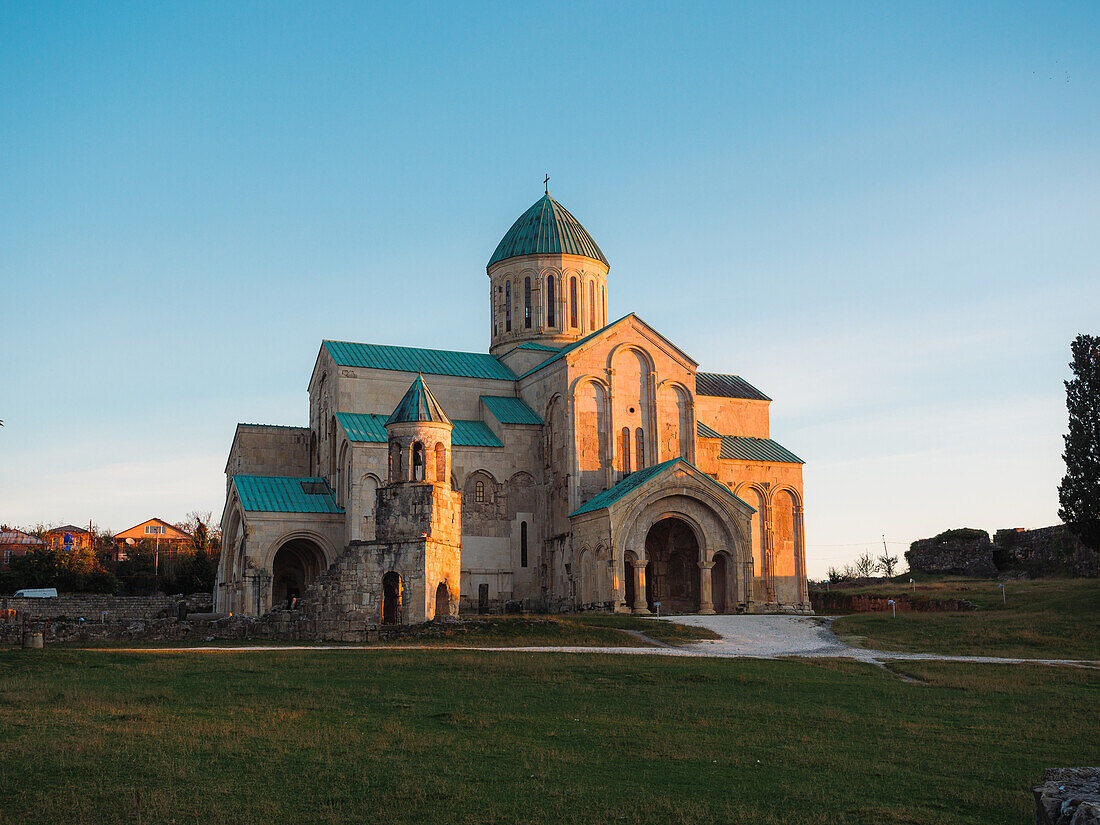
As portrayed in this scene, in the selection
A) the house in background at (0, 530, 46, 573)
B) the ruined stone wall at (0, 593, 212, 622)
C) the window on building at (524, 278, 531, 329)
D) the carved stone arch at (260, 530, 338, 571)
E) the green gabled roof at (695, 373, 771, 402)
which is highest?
the window on building at (524, 278, 531, 329)

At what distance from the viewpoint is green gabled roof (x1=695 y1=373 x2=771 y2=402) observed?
48.3 meters

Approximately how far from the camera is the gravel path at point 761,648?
2438cm

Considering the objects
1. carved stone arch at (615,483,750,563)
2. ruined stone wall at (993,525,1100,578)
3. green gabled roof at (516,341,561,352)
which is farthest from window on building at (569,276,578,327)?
ruined stone wall at (993,525,1100,578)

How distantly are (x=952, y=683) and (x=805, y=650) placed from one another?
7.61 metres

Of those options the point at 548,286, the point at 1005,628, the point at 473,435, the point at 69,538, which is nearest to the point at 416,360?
the point at 473,435

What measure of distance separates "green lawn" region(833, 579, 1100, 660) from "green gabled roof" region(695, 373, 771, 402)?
1403 cm

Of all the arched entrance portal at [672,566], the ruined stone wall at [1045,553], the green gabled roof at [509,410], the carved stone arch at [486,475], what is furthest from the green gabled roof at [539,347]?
the ruined stone wall at [1045,553]

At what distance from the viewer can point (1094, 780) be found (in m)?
6.95

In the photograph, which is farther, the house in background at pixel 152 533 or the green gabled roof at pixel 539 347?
the house in background at pixel 152 533

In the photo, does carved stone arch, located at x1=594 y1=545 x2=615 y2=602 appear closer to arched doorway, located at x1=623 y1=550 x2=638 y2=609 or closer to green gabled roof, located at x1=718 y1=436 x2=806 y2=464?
arched doorway, located at x1=623 y1=550 x2=638 y2=609

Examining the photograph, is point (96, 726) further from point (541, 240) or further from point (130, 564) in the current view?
point (130, 564)

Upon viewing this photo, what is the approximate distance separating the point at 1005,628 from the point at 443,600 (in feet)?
52.8

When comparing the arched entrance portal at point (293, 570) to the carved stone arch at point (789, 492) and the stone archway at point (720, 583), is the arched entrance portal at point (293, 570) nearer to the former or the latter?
the stone archway at point (720, 583)

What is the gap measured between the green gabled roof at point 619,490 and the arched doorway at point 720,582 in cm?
406
